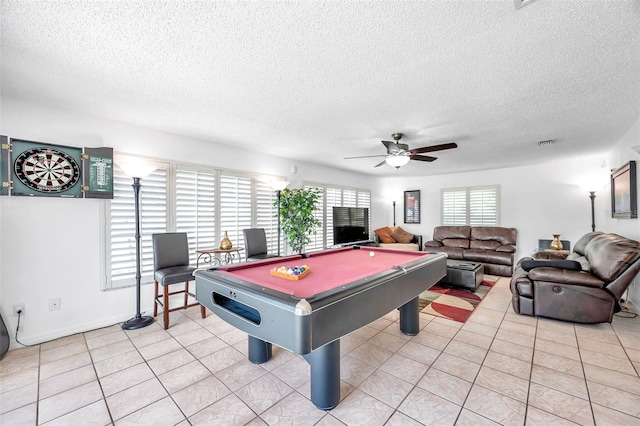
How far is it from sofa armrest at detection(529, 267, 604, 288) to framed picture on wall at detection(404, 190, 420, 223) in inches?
177

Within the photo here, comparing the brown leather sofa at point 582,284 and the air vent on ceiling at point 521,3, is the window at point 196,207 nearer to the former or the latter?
the air vent on ceiling at point 521,3

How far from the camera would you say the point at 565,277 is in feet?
9.51

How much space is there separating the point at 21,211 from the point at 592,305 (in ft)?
19.7

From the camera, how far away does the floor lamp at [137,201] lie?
288 centimetres

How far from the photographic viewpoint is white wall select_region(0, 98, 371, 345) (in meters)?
2.50

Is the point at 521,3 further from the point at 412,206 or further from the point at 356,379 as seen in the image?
the point at 412,206

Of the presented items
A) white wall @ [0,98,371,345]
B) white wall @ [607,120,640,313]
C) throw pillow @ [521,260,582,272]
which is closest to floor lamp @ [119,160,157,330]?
white wall @ [0,98,371,345]

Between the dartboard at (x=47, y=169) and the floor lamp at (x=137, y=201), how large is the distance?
0.47 metres

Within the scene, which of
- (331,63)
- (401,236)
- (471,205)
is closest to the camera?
(331,63)

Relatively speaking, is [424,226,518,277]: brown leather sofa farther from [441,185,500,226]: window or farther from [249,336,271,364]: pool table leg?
[249,336,271,364]: pool table leg

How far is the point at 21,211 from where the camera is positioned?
2.54m

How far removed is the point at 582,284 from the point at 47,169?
19.0ft

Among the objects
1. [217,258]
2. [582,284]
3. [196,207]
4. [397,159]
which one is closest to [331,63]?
[397,159]

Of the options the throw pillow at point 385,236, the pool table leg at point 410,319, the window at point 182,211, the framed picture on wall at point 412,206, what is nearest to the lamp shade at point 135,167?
the window at point 182,211
